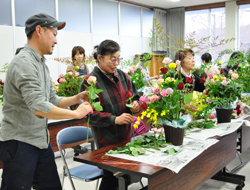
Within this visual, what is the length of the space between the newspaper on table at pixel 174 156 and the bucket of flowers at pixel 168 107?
0.10 m

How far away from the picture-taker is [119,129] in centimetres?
224

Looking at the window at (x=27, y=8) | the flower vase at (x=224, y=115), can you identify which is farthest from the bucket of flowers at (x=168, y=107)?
the window at (x=27, y=8)

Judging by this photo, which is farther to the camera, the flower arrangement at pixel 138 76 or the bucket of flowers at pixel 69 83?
the flower arrangement at pixel 138 76

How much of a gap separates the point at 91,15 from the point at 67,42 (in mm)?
1223

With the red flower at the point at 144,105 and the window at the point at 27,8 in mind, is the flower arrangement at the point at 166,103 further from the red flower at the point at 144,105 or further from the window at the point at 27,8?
the window at the point at 27,8

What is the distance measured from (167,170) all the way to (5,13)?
18.2ft

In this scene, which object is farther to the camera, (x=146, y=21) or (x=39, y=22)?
(x=146, y=21)

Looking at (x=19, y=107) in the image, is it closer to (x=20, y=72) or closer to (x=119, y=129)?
(x=20, y=72)

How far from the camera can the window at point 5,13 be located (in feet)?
19.2

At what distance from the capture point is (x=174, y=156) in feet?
5.82

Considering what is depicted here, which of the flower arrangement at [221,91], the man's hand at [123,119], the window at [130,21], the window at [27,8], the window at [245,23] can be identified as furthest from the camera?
the window at [245,23]

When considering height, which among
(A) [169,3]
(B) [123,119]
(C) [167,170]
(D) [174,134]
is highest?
(A) [169,3]

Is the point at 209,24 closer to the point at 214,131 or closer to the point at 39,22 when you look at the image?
the point at 214,131

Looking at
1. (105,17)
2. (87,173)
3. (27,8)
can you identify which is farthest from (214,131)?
(105,17)
